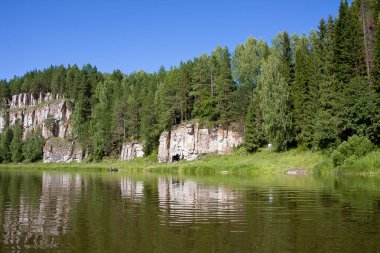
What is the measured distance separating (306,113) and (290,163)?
1115 centimetres

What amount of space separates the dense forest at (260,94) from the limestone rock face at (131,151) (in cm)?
227

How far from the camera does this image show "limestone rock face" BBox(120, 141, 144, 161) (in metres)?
110

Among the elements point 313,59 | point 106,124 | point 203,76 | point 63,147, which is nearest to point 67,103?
point 63,147

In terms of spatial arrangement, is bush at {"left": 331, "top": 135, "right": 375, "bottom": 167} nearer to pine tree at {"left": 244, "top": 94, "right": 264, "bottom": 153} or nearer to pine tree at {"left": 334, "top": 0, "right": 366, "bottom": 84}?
pine tree at {"left": 334, "top": 0, "right": 366, "bottom": 84}

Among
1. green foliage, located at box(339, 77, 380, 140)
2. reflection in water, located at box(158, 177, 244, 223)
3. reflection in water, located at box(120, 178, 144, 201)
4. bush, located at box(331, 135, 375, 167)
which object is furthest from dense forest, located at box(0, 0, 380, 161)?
reflection in water, located at box(158, 177, 244, 223)

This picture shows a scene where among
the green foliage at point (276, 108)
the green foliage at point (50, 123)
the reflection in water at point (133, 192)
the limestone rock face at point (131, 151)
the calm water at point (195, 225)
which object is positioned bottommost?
the calm water at point (195, 225)

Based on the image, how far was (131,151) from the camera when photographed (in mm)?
111188

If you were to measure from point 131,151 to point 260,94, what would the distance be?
159 feet

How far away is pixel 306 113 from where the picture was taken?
220 ft

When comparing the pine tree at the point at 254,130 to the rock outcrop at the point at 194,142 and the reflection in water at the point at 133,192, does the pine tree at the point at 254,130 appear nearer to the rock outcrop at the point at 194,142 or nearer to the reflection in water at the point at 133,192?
the rock outcrop at the point at 194,142

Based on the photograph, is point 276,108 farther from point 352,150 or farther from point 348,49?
point 352,150

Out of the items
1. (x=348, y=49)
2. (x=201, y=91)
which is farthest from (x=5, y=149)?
(x=348, y=49)

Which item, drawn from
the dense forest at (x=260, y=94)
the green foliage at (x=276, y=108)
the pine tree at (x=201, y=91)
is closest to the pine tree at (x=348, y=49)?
the dense forest at (x=260, y=94)

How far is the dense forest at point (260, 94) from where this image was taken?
187 ft
